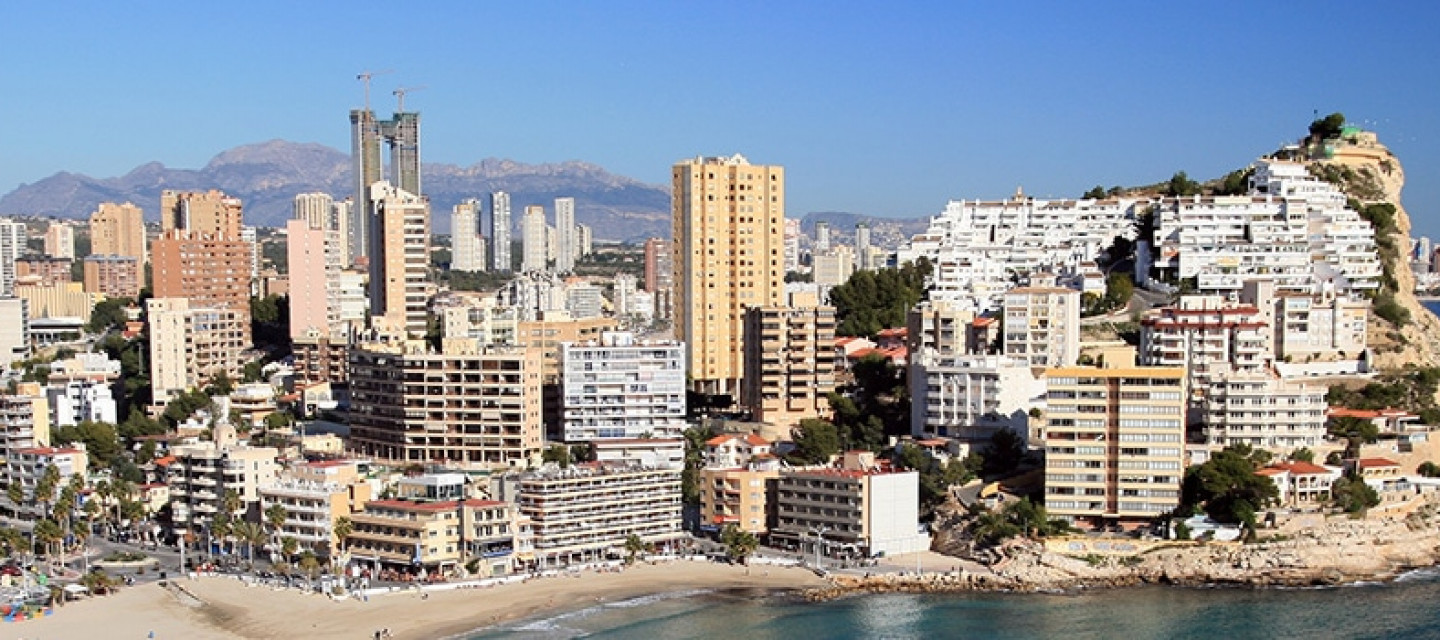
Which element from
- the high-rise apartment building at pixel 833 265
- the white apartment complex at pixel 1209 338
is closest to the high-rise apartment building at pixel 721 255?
the white apartment complex at pixel 1209 338

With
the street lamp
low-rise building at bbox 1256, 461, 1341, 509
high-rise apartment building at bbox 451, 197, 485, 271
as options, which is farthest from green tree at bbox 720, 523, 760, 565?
high-rise apartment building at bbox 451, 197, 485, 271

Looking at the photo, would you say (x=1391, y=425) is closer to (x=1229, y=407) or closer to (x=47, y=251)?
(x=1229, y=407)

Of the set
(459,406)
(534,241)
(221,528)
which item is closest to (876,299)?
(459,406)

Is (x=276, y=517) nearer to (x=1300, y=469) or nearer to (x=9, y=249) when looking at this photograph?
(x=1300, y=469)

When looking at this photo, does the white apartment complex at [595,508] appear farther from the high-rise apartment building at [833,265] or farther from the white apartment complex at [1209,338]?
the high-rise apartment building at [833,265]

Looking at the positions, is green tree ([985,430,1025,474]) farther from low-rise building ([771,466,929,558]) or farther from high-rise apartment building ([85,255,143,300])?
high-rise apartment building ([85,255,143,300])
